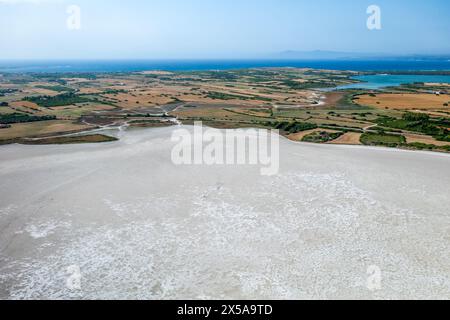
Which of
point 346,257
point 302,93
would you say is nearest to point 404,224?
point 346,257

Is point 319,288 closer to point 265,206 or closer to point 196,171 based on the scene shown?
point 265,206

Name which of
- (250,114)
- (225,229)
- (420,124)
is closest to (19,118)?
(250,114)

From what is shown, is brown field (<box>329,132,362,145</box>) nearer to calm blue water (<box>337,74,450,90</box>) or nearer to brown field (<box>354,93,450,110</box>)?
brown field (<box>354,93,450,110</box>)

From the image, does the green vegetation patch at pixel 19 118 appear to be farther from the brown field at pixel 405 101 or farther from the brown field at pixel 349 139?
the brown field at pixel 405 101

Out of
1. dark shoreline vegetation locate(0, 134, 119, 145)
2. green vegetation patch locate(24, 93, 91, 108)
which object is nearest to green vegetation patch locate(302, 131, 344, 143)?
dark shoreline vegetation locate(0, 134, 119, 145)

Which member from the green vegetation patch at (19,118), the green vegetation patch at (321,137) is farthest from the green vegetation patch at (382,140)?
the green vegetation patch at (19,118)

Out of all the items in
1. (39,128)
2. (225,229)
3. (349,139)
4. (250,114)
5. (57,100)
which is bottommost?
(225,229)

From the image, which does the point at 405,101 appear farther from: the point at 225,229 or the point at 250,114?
the point at 225,229
